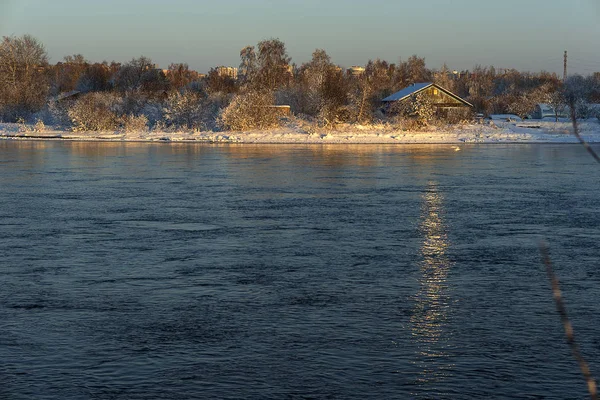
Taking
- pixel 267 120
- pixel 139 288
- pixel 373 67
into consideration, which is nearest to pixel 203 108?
pixel 267 120

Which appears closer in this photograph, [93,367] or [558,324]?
[93,367]

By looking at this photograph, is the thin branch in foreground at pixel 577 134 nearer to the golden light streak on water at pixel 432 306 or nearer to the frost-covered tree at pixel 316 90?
the golden light streak on water at pixel 432 306

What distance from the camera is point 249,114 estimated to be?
64062 mm

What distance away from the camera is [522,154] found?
132 ft

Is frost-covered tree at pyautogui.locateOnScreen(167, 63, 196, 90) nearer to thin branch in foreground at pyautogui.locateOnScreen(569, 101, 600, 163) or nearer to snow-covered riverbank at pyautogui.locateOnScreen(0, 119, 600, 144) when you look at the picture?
snow-covered riverbank at pyautogui.locateOnScreen(0, 119, 600, 144)

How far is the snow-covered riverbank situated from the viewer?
2156 inches

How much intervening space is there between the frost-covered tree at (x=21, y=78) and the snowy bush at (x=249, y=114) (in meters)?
25.4

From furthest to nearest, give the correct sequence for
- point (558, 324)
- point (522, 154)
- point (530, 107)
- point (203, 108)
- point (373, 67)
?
point (373, 67) < point (530, 107) < point (203, 108) < point (522, 154) < point (558, 324)

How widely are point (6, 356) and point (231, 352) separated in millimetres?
2103

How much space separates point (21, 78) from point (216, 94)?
2396 centimetres

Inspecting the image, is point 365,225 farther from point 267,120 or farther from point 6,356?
point 267,120

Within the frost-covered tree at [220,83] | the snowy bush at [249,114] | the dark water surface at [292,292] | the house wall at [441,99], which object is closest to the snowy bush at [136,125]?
the snowy bush at [249,114]

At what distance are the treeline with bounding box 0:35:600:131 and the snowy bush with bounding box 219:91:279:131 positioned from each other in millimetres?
75

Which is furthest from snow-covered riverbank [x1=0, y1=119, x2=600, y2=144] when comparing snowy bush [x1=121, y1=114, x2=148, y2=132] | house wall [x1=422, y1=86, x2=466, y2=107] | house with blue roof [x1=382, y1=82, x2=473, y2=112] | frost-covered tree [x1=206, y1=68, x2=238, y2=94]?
frost-covered tree [x1=206, y1=68, x2=238, y2=94]
